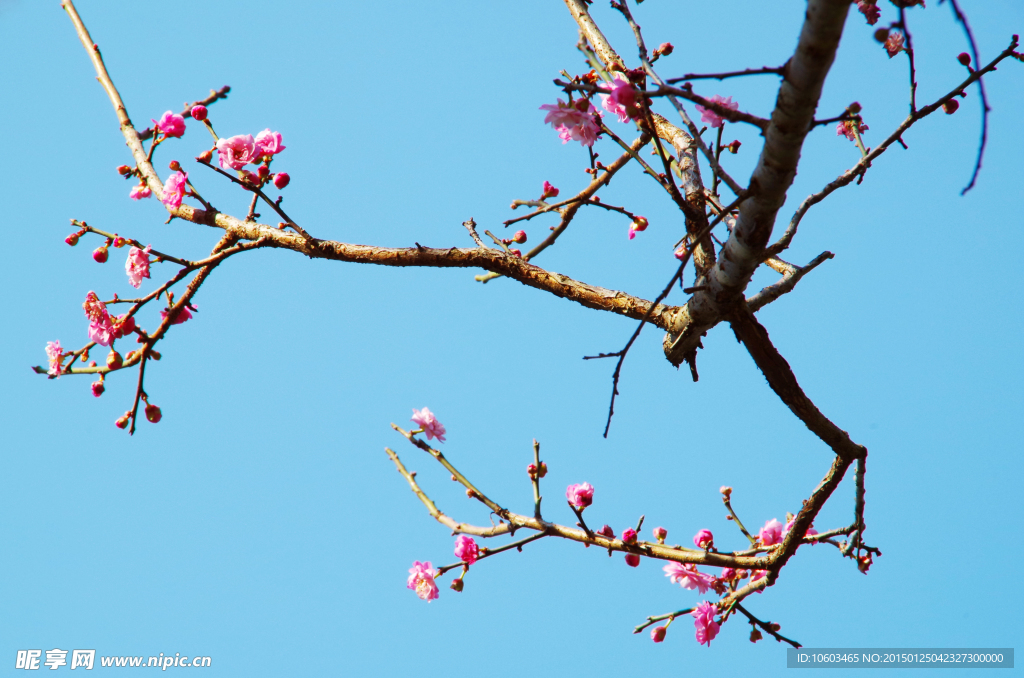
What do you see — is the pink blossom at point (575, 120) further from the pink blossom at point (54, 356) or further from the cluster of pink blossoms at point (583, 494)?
the pink blossom at point (54, 356)

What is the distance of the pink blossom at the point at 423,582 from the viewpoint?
2625mm

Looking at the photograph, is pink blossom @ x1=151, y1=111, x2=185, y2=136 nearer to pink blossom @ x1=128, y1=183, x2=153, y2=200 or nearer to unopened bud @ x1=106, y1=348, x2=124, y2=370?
pink blossom @ x1=128, y1=183, x2=153, y2=200

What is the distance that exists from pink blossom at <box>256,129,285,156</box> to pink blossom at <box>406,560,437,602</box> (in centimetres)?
164

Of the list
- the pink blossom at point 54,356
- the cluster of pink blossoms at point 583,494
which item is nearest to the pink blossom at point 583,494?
the cluster of pink blossoms at point 583,494

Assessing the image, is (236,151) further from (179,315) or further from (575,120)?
(575,120)

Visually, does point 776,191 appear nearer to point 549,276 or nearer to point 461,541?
point 549,276

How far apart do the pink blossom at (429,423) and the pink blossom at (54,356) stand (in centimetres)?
123

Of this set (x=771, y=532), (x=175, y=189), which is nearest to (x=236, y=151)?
(x=175, y=189)

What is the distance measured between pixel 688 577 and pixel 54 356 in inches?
99.8

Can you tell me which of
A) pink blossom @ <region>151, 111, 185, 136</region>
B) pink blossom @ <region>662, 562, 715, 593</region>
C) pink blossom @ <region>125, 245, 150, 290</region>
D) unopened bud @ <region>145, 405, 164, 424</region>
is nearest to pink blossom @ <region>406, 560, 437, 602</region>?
pink blossom @ <region>662, 562, 715, 593</region>

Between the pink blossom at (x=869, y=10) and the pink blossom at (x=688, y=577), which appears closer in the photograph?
the pink blossom at (x=869, y=10)

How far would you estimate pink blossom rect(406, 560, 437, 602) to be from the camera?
2.62 metres

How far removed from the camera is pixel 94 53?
2578 millimetres

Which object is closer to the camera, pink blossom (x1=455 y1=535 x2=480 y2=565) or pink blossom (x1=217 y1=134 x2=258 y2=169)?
pink blossom (x1=217 y1=134 x2=258 y2=169)
